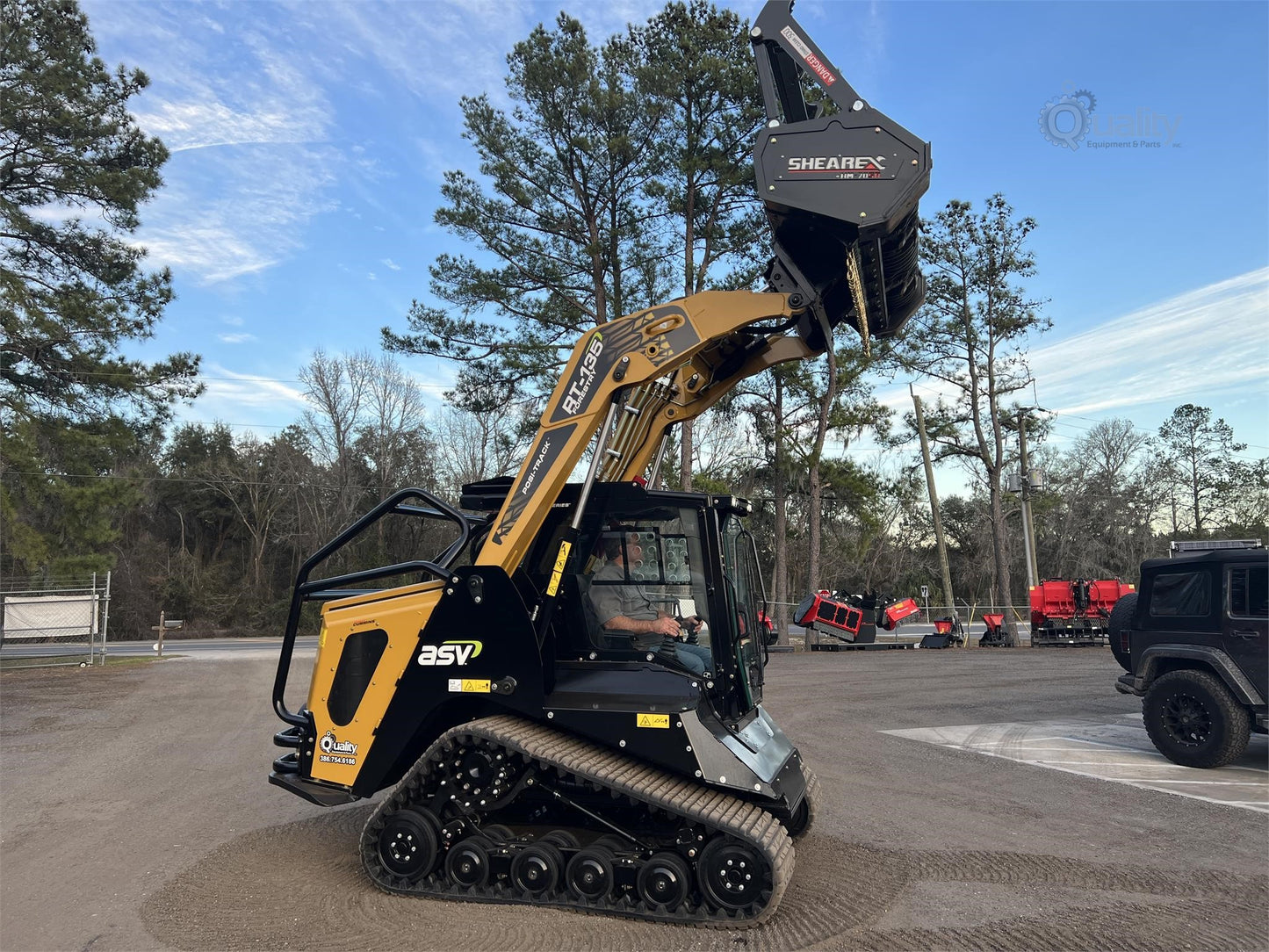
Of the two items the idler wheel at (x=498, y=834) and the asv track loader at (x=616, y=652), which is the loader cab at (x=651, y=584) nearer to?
the asv track loader at (x=616, y=652)

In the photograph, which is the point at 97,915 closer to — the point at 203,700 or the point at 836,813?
the point at 836,813

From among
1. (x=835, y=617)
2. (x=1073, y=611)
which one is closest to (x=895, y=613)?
(x=835, y=617)

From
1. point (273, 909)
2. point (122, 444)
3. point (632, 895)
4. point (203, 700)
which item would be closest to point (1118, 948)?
point (632, 895)

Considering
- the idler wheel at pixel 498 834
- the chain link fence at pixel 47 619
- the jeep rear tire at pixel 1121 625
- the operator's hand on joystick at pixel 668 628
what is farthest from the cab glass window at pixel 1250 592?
the chain link fence at pixel 47 619

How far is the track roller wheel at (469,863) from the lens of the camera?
4816mm

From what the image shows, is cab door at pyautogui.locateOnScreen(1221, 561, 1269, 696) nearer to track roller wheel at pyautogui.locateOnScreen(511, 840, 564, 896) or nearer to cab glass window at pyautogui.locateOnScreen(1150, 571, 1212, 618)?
cab glass window at pyautogui.locateOnScreen(1150, 571, 1212, 618)

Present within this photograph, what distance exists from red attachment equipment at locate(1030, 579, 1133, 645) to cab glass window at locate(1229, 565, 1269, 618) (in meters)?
17.6

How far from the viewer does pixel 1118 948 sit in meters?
4.14

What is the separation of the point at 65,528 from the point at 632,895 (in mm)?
19026

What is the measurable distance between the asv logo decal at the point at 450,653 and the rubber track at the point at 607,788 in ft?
1.32

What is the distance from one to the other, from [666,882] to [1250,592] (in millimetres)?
6853

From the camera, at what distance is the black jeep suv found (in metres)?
8.04

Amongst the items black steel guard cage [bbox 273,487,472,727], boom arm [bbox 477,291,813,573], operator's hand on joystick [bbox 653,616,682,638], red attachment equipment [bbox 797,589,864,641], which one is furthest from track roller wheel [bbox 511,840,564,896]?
red attachment equipment [bbox 797,589,864,641]

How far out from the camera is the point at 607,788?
4.68m
